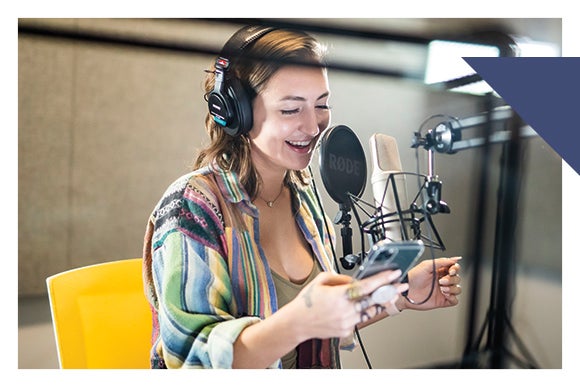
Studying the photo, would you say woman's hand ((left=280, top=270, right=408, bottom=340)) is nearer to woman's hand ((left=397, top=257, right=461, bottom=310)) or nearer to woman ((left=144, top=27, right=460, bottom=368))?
woman ((left=144, top=27, right=460, bottom=368))

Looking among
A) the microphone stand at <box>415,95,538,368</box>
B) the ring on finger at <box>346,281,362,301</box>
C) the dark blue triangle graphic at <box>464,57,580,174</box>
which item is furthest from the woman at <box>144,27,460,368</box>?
the dark blue triangle graphic at <box>464,57,580,174</box>

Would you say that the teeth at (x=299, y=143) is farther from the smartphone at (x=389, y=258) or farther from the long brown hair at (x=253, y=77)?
the smartphone at (x=389, y=258)

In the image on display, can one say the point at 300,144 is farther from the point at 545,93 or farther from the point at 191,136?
the point at 545,93

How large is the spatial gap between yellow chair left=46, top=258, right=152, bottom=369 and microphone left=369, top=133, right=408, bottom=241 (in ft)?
2.22

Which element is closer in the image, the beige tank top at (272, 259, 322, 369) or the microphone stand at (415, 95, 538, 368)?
the beige tank top at (272, 259, 322, 369)

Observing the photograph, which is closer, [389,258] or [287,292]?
[389,258]

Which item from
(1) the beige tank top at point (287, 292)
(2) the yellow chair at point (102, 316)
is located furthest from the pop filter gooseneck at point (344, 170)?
(2) the yellow chair at point (102, 316)

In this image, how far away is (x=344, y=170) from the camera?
191cm

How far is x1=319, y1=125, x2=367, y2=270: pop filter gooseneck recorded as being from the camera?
1902mm

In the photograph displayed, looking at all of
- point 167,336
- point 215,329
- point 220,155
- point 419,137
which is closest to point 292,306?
point 215,329

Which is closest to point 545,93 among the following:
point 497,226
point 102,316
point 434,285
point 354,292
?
point 497,226

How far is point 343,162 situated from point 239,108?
32cm

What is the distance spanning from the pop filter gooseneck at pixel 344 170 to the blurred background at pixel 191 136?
3cm

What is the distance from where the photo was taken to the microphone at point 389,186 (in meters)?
1.90
